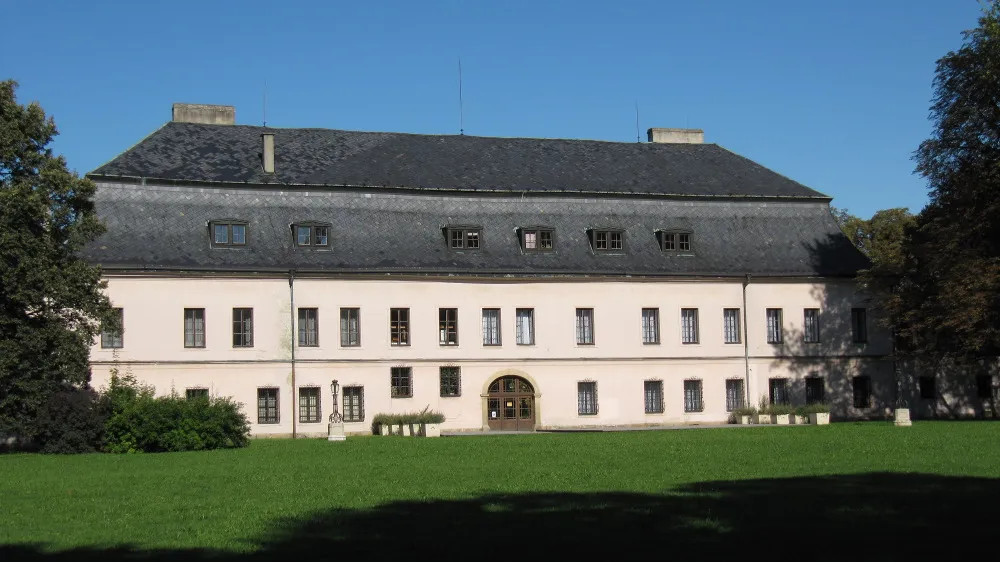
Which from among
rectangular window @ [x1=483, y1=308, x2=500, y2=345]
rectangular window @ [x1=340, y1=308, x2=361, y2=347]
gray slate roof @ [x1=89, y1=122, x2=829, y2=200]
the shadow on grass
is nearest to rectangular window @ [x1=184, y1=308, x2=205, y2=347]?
gray slate roof @ [x1=89, y1=122, x2=829, y2=200]

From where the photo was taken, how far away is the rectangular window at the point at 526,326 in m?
52.3

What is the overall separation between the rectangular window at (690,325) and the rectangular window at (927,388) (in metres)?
10.9

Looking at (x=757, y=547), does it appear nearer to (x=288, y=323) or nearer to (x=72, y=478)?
(x=72, y=478)

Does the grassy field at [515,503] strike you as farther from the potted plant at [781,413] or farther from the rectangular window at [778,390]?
the rectangular window at [778,390]

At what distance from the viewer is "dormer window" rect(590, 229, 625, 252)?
175 ft

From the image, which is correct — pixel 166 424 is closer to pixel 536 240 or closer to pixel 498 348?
pixel 498 348

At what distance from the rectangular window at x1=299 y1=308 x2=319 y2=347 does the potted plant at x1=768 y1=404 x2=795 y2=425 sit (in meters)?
18.9

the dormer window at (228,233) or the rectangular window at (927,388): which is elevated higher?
the dormer window at (228,233)

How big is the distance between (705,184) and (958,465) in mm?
33155

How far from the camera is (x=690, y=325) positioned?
2142 inches

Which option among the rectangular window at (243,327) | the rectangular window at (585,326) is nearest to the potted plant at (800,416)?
the rectangular window at (585,326)

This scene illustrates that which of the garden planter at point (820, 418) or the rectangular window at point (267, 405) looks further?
the garden planter at point (820, 418)

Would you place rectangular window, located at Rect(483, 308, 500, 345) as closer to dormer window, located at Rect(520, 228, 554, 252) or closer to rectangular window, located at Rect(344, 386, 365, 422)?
dormer window, located at Rect(520, 228, 554, 252)

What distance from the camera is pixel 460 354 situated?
51.3 m
